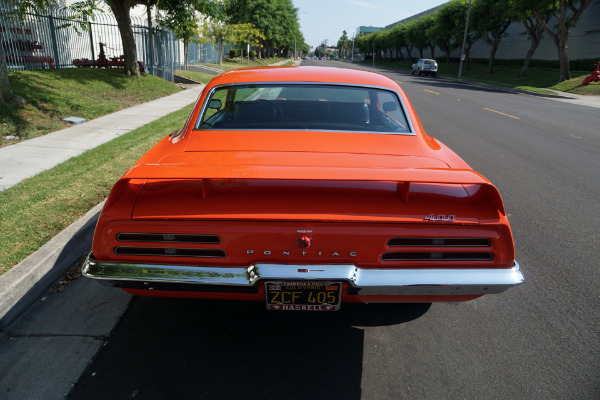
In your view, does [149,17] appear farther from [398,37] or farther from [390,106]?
[398,37]

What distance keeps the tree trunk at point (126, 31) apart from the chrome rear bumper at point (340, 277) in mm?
15510

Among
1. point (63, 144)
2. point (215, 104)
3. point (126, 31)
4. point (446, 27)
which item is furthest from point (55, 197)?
point (446, 27)

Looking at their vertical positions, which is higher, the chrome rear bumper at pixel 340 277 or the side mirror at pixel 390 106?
the side mirror at pixel 390 106

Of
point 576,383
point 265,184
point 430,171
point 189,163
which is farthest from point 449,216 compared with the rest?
point 189,163

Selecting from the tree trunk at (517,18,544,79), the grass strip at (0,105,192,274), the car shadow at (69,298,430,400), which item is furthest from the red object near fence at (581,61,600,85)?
the car shadow at (69,298,430,400)

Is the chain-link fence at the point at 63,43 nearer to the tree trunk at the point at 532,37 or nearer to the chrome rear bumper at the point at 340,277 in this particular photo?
the chrome rear bumper at the point at 340,277

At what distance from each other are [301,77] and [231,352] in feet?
7.18

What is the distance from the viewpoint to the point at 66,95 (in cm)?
1155

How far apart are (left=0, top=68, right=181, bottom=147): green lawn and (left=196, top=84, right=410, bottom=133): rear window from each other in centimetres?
615

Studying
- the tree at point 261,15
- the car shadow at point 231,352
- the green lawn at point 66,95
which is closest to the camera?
the car shadow at point 231,352

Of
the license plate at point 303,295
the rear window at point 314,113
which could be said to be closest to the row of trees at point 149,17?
the rear window at point 314,113

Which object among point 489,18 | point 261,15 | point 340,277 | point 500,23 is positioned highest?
point 261,15

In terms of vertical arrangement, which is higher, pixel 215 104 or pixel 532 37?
pixel 532 37

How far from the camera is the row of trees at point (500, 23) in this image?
27953 mm
